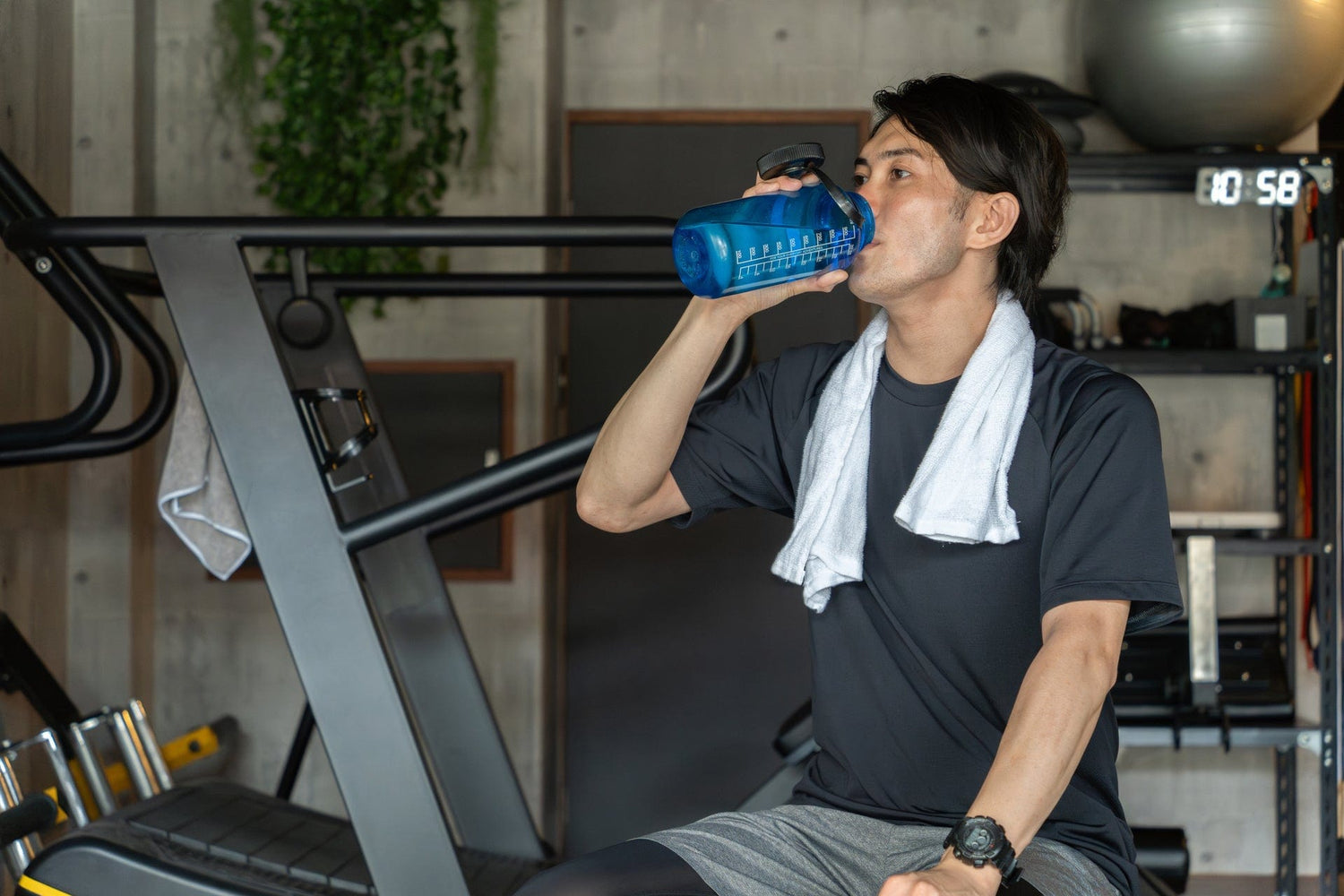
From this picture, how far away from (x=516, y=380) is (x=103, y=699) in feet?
4.32

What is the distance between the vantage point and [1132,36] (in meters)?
3.00

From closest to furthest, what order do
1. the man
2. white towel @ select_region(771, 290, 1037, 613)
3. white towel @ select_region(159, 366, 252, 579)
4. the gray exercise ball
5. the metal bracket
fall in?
the man → white towel @ select_region(771, 290, 1037, 613) → white towel @ select_region(159, 366, 252, 579) → the gray exercise ball → the metal bracket

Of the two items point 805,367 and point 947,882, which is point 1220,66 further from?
point 947,882

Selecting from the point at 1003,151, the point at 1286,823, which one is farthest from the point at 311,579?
the point at 1286,823

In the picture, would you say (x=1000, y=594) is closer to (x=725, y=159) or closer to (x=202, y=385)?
(x=202, y=385)

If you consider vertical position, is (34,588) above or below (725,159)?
below

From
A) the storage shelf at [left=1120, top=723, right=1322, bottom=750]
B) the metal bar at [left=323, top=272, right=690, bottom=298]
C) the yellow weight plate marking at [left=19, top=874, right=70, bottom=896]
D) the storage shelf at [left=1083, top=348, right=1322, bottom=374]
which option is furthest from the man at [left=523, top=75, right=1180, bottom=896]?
the storage shelf at [left=1120, top=723, right=1322, bottom=750]

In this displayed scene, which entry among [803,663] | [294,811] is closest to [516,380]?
[803,663]

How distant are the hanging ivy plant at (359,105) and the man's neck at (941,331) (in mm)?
1966

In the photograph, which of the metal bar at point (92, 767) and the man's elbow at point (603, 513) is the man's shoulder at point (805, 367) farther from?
the metal bar at point (92, 767)

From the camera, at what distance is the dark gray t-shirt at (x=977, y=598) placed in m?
1.21

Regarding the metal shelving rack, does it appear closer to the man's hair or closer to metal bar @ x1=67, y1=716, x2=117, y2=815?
the man's hair

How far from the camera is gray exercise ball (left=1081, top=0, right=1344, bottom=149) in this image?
2848mm

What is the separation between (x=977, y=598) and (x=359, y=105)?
240 centimetres
